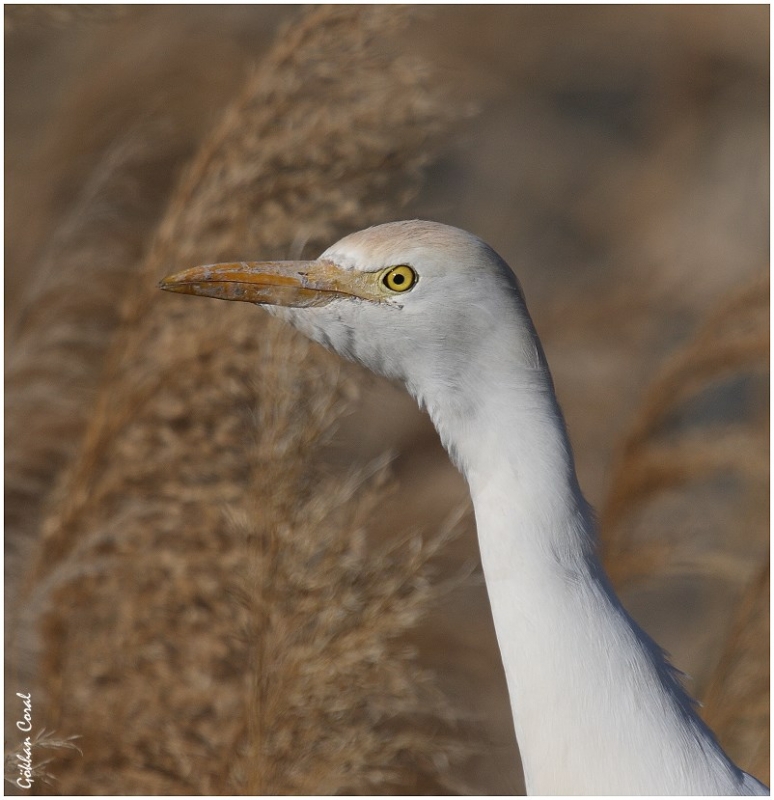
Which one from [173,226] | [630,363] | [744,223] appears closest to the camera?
[173,226]

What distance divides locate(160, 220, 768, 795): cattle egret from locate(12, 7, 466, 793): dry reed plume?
353 mm

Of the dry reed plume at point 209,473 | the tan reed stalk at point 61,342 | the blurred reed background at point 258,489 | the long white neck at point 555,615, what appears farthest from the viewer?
the tan reed stalk at point 61,342

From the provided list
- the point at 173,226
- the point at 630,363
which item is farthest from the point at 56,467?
the point at 630,363

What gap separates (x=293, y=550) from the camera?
1646 mm

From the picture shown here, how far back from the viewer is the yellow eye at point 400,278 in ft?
4.56

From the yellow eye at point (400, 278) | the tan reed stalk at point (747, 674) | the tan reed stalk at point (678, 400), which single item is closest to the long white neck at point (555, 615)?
the yellow eye at point (400, 278)

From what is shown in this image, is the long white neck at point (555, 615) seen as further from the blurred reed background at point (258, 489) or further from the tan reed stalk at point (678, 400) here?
the tan reed stalk at point (678, 400)

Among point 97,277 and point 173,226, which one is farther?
point 97,277

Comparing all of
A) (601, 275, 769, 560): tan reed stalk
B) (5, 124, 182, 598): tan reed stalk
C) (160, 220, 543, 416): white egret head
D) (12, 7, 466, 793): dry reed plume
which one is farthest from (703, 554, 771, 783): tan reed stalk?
(5, 124, 182, 598): tan reed stalk

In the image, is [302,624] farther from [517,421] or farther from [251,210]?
[251,210]

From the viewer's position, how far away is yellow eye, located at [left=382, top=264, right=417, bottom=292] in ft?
4.56

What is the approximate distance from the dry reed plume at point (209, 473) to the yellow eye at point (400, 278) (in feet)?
1.13

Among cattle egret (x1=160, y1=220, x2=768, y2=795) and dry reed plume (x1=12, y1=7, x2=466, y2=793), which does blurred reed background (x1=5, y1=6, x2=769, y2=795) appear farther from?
cattle egret (x1=160, y1=220, x2=768, y2=795)

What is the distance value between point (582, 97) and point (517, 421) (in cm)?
508
